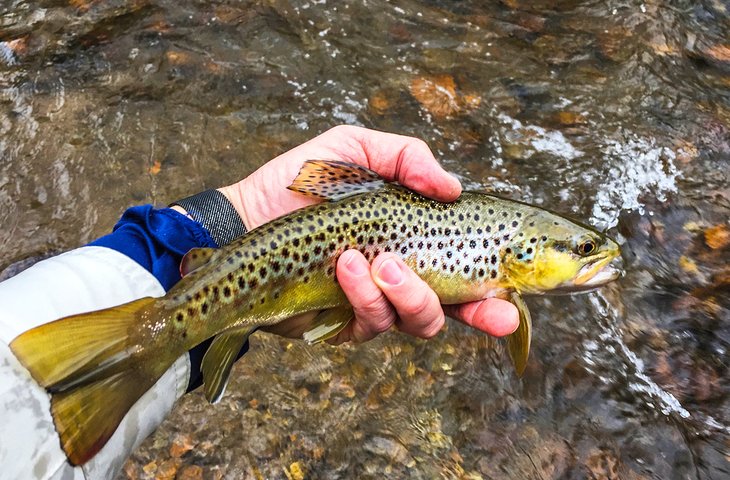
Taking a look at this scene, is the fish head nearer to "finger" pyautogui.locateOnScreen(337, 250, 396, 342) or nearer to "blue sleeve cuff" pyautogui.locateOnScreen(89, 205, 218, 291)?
"finger" pyautogui.locateOnScreen(337, 250, 396, 342)

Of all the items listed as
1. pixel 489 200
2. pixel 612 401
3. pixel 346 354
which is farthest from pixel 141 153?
pixel 612 401

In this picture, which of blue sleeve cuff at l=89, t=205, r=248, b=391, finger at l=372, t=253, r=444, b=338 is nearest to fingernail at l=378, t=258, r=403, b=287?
finger at l=372, t=253, r=444, b=338

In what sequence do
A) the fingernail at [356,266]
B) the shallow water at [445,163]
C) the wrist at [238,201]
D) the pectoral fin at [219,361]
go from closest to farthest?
the pectoral fin at [219,361]
the fingernail at [356,266]
the wrist at [238,201]
the shallow water at [445,163]

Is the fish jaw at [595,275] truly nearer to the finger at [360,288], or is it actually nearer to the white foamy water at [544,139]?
the finger at [360,288]

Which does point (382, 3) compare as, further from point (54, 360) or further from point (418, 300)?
point (54, 360)

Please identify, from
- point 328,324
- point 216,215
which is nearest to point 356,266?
point 328,324

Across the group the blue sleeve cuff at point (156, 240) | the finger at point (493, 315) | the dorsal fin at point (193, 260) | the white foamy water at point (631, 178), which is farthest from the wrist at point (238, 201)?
the white foamy water at point (631, 178)
